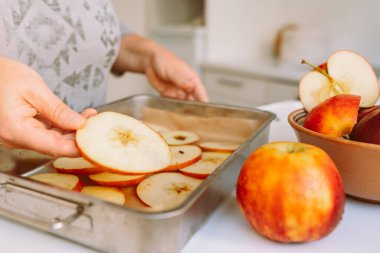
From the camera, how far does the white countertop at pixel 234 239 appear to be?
407mm

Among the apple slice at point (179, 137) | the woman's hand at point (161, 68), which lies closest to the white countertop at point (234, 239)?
the apple slice at point (179, 137)

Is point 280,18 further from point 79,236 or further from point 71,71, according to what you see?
point 79,236

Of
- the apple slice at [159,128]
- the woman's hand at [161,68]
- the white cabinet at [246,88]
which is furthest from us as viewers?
the white cabinet at [246,88]

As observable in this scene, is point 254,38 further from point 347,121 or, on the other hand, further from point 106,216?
point 106,216

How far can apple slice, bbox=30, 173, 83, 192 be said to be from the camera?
0.51 m

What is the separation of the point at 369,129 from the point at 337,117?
0.14 ft

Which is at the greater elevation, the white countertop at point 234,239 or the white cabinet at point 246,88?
the white countertop at point 234,239

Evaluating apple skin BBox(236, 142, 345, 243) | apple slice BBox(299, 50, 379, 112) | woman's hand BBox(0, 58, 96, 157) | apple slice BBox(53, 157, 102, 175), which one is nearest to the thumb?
woman's hand BBox(0, 58, 96, 157)

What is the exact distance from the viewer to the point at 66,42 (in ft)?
2.67

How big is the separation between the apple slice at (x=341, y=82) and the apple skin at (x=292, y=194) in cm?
20

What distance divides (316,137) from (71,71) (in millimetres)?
567

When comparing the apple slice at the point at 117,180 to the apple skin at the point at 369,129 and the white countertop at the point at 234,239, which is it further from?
the apple skin at the point at 369,129

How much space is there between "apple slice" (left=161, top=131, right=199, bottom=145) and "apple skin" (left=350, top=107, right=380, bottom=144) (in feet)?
1.04

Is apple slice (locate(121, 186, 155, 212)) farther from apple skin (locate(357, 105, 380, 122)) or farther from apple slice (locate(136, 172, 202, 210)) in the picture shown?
apple skin (locate(357, 105, 380, 122))
